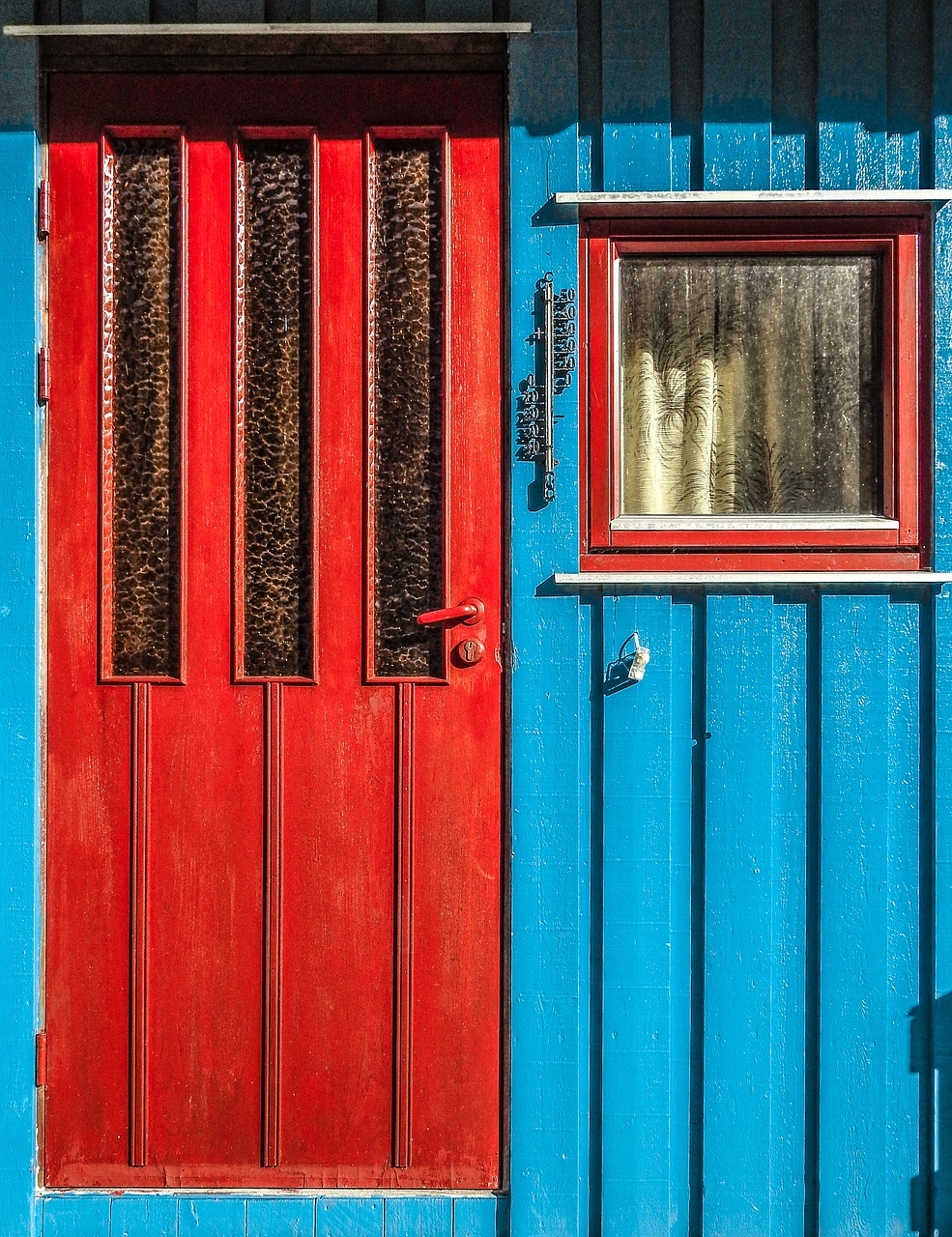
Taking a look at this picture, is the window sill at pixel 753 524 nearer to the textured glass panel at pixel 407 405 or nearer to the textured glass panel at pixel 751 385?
the textured glass panel at pixel 751 385

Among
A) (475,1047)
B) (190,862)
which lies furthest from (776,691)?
(190,862)

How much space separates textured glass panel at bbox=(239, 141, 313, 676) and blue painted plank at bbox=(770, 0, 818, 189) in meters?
1.25

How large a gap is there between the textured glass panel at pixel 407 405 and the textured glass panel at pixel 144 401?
21.3 inches

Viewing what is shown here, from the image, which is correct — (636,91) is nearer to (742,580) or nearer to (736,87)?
(736,87)

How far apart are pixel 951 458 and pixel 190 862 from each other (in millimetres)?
2234

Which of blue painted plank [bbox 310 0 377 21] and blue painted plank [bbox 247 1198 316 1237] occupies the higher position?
blue painted plank [bbox 310 0 377 21]

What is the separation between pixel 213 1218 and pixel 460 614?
167cm

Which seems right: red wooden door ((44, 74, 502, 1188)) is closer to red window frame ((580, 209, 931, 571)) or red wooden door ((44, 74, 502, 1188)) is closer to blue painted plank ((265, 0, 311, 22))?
blue painted plank ((265, 0, 311, 22))

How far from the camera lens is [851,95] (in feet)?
7.65

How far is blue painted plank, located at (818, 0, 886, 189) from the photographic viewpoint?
2.33 metres

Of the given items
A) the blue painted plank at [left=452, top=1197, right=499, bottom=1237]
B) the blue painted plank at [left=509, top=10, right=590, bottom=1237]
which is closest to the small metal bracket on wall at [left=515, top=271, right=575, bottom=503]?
the blue painted plank at [left=509, top=10, right=590, bottom=1237]

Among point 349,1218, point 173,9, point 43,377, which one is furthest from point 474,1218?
point 173,9

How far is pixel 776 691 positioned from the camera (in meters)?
2.35

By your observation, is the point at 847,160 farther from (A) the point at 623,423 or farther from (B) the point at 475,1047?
(B) the point at 475,1047
